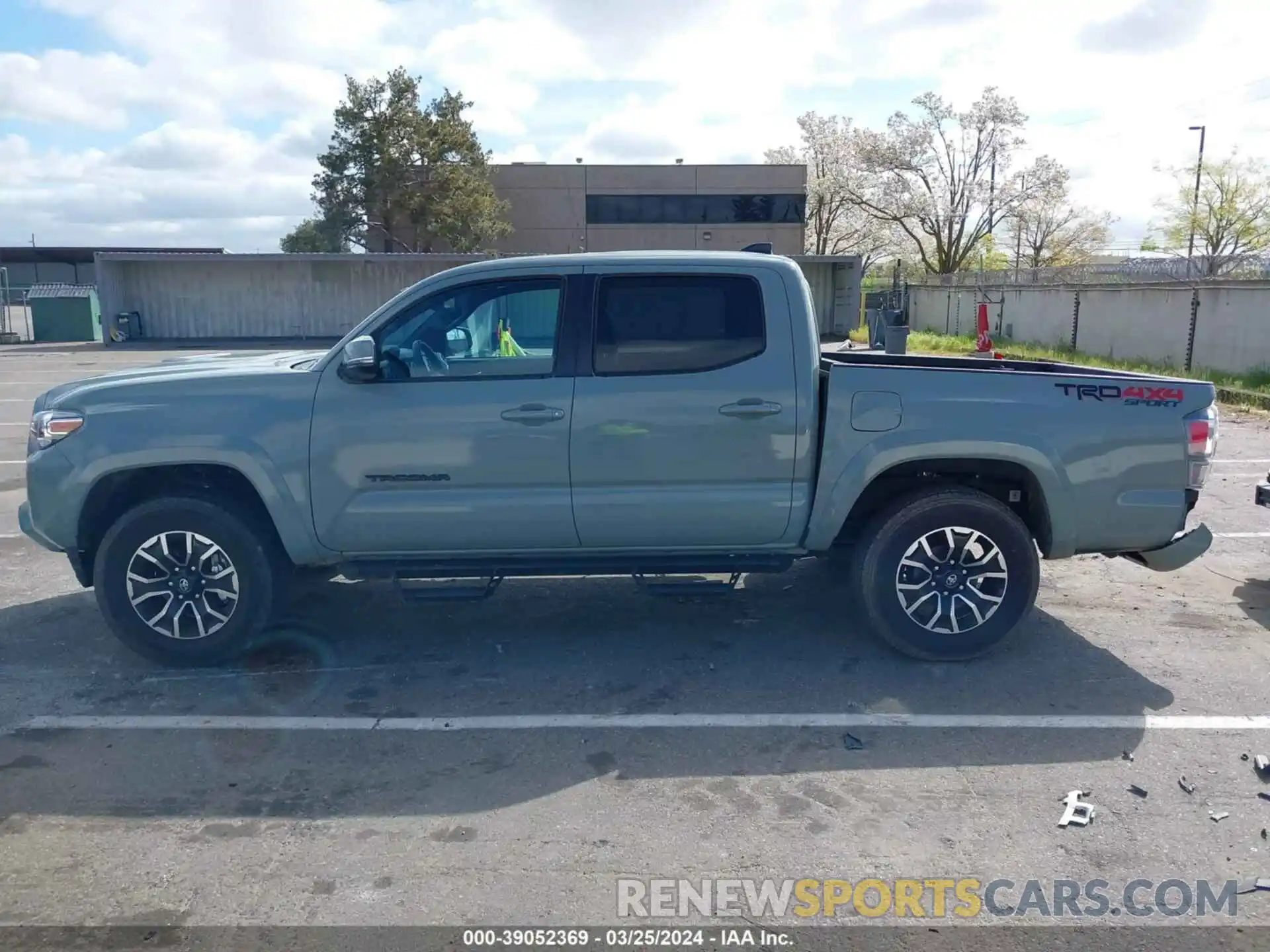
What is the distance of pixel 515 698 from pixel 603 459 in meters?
1.24

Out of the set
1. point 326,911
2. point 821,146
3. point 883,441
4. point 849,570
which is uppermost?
point 821,146

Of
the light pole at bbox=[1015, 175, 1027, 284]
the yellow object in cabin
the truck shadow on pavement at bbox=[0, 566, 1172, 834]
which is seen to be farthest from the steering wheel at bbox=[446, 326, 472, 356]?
the light pole at bbox=[1015, 175, 1027, 284]

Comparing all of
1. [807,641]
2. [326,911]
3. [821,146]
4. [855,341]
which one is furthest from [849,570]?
[821,146]

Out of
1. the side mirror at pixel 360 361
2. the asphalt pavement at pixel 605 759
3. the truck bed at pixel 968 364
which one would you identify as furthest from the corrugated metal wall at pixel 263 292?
the side mirror at pixel 360 361

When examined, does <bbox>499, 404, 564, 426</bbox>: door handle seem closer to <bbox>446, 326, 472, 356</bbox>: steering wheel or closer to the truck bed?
<bbox>446, 326, 472, 356</bbox>: steering wheel

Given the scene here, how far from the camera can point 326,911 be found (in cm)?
336

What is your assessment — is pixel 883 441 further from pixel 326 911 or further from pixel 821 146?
pixel 821 146

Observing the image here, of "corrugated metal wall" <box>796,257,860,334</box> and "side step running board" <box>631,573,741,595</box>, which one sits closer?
"side step running board" <box>631,573,741,595</box>

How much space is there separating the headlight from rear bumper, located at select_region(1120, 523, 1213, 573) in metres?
5.37

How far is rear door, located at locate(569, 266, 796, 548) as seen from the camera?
17.0ft

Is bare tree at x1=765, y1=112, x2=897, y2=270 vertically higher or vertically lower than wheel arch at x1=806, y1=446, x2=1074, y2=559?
higher

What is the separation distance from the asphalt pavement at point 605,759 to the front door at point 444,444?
74cm

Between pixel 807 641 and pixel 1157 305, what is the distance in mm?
18265

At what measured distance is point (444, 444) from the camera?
5191 mm
